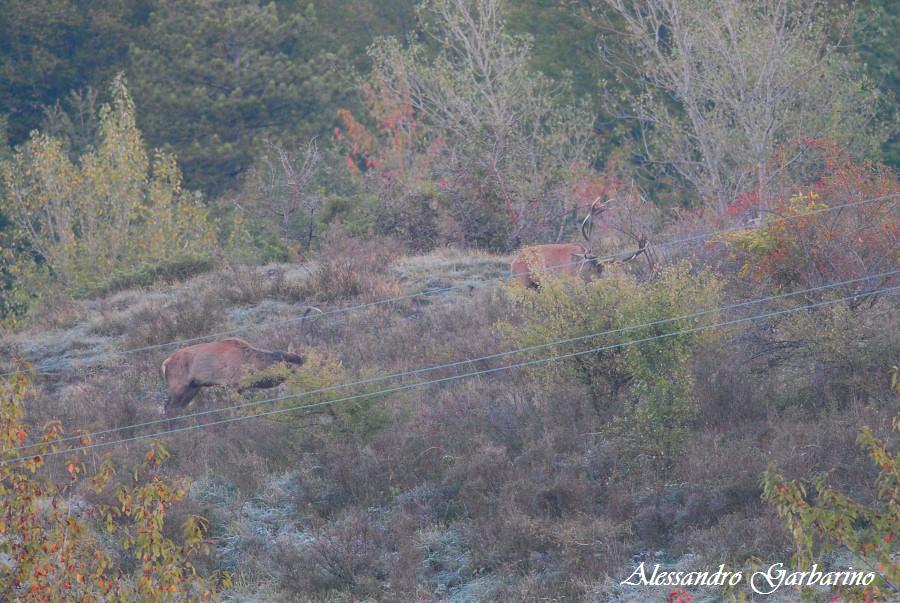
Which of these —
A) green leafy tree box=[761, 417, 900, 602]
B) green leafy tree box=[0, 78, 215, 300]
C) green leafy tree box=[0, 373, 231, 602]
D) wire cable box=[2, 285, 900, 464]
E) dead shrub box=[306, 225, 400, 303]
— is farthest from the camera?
green leafy tree box=[0, 78, 215, 300]

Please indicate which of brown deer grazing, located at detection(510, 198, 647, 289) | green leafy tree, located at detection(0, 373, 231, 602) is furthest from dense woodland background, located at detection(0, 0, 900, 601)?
brown deer grazing, located at detection(510, 198, 647, 289)

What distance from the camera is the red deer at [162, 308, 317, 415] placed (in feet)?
42.9

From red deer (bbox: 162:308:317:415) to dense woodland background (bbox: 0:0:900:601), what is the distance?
1.09ft

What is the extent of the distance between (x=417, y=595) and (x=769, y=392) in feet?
14.5

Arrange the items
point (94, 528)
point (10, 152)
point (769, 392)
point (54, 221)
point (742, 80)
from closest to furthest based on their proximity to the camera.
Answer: point (94, 528) → point (769, 392) → point (742, 80) → point (54, 221) → point (10, 152)

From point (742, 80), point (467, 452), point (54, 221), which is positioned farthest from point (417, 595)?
point (54, 221)

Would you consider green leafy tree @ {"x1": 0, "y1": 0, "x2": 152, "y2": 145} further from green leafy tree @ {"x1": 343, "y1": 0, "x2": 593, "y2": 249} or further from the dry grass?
the dry grass

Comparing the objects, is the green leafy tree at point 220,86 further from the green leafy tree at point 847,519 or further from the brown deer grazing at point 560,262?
the green leafy tree at point 847,519

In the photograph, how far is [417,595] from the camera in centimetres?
987

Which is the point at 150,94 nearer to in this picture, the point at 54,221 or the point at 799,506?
the point at 54,221

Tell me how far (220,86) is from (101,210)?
291 inches

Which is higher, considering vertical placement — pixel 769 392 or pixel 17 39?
pixel 17 39

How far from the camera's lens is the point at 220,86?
3253 centimetres

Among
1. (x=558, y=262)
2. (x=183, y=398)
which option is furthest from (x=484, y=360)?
(x=183, y=398)
